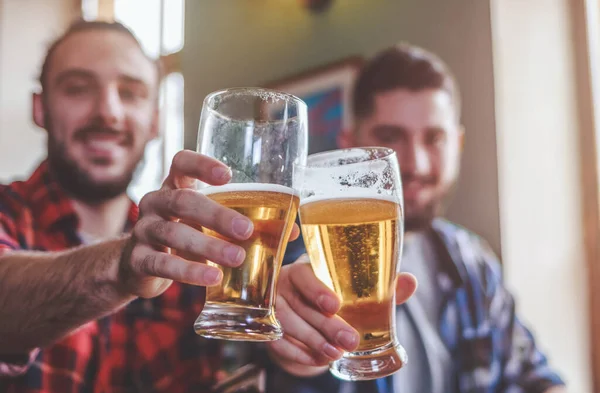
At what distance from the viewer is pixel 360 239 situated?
0.71m

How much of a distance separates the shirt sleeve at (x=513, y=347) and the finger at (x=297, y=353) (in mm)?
908

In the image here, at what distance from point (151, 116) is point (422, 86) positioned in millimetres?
837

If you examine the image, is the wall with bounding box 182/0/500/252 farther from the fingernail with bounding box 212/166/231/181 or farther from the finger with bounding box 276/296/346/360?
the fingernail with bounding box 212/166/231/181

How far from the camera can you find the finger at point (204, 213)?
2.02ft

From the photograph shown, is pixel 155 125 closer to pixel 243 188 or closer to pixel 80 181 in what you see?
pixel 80 181

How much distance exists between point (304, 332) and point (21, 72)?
6.36ft

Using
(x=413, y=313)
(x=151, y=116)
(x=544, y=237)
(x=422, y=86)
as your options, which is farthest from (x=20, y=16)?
(x=544, y=237)

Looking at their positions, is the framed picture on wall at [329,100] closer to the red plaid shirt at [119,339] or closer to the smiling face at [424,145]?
the smiling face at [424,145]

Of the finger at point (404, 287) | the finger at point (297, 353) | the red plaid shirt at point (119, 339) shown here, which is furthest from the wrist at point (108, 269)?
the red plaid shirt at point (119, 339)

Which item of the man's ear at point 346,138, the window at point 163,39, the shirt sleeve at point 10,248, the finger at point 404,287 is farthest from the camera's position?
the window at point 163,39

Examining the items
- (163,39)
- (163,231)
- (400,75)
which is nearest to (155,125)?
(163,39)

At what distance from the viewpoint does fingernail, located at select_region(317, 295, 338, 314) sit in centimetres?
74

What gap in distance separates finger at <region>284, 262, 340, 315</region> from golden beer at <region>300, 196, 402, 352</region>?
13 mm

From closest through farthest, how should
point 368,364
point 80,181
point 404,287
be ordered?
point 368,364, point 404,287, point 80,181
